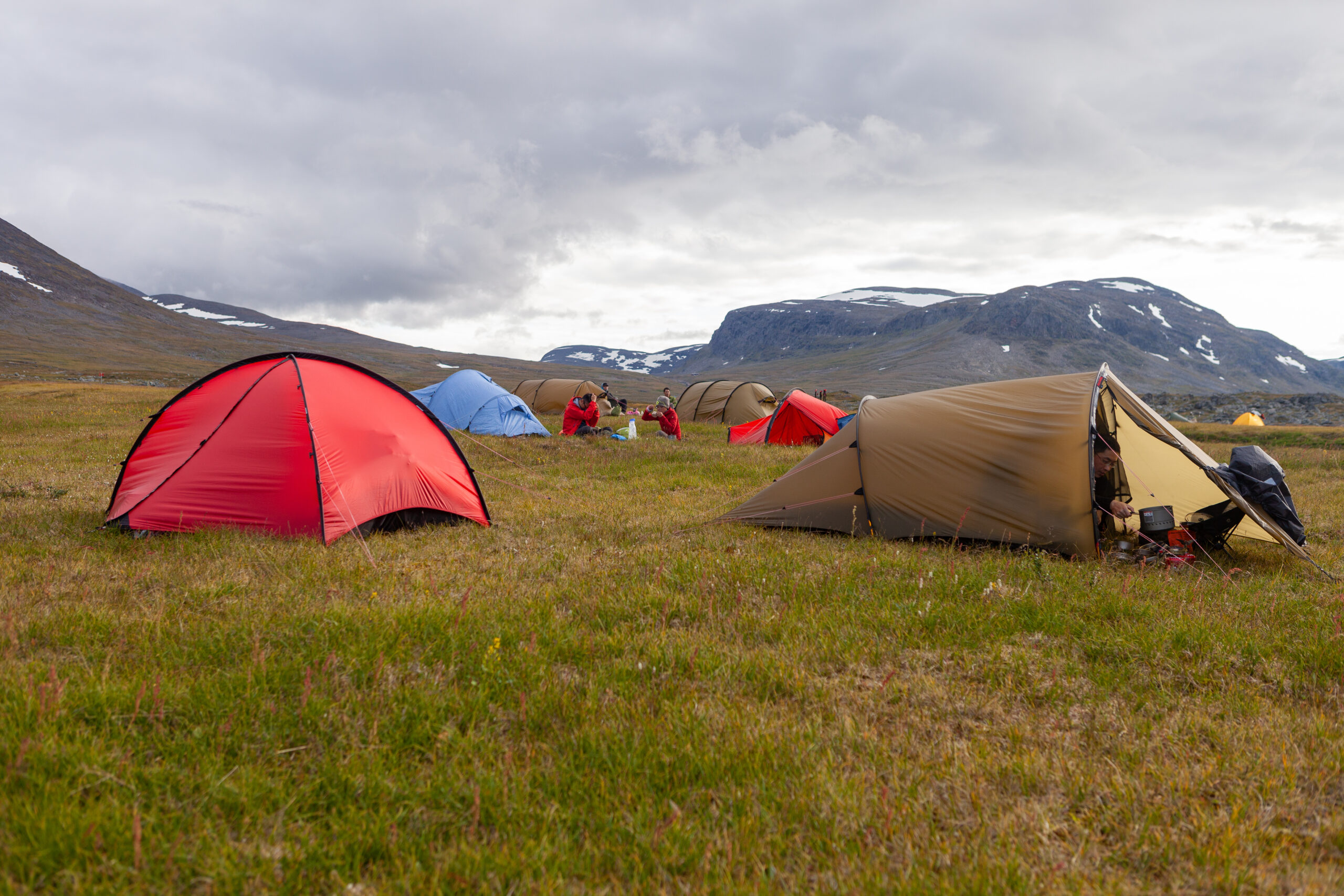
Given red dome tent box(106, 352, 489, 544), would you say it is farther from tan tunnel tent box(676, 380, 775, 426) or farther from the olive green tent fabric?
tan tunnel tent box(676, 380, 775, 426)

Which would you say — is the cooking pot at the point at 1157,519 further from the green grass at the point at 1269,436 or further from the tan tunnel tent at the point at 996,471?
the green grass at the point at 1269,436

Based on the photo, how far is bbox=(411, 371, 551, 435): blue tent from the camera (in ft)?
77.3

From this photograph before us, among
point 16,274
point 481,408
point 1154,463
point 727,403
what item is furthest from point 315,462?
point 16,274

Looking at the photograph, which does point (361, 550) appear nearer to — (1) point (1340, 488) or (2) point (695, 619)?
(2) point (695, 619)

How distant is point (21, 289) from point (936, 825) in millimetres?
234091

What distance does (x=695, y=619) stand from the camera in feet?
18.2

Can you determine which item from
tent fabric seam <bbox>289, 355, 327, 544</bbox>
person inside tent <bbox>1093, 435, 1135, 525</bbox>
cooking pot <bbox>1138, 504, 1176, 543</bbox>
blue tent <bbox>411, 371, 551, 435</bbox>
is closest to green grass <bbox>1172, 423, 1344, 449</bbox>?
person inside tent <bbox>1093, 435, 1135, 525</bbox>

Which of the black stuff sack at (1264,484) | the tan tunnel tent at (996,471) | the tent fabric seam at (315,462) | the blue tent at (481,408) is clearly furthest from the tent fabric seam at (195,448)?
the blue tent at (481,408)

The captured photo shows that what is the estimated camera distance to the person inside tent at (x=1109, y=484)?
8172 mm

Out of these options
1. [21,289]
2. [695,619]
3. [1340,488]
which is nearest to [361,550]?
[695,619]

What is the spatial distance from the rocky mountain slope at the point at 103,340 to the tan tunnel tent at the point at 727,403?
201 ft

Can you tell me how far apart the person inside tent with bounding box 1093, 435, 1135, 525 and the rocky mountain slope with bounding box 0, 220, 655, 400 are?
8568cm

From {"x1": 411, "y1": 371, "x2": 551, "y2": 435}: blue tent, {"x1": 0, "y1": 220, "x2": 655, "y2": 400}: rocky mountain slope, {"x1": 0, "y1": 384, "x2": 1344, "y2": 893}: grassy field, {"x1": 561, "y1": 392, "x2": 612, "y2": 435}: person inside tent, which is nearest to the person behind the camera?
{"x1": 0, "y1": 384, "x2": 1344, "y2": 893}: grassy field

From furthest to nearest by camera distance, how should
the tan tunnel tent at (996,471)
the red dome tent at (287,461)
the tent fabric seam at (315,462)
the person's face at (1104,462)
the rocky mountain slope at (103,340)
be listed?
the rocky mountain slope at (103,340)
the person's face at (1104,462)
the red dome tent at (287,461)
the tent fabric seam at (315,462)
the tan tunnel tent at (996,471)
